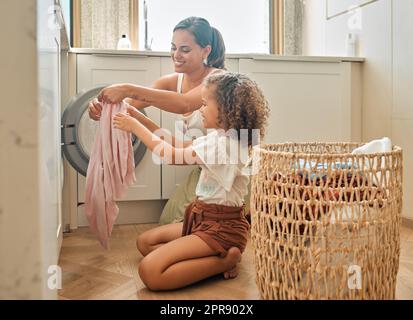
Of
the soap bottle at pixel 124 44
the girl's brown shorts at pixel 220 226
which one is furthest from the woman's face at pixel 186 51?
the soap bottle at pixel 124 44

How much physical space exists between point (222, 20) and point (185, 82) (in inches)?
51.5

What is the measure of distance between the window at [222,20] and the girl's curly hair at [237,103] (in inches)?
60.7

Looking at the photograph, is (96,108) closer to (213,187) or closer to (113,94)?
(113,94)

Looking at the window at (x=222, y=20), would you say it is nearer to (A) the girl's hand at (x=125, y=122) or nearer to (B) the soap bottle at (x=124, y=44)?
(B) the soap bottle at (x=124, y=44)

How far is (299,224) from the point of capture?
1051 millimetres

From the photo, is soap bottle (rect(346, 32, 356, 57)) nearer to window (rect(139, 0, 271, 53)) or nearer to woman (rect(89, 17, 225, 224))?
window (rect(139, 0, 271, 53))

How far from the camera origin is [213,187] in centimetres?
143

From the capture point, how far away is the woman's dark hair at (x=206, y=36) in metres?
1.80

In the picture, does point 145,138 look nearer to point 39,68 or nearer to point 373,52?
point 39,68

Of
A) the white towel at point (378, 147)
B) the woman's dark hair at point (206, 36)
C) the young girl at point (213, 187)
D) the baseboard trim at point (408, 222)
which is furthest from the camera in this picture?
the baseboard trim at point (408, 222)

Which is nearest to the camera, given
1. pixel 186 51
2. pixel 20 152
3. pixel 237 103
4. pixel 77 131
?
pixel 20 152

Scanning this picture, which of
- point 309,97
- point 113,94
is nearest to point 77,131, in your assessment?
point 113,94

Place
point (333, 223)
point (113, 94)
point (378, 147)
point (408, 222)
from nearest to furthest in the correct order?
point (333, 223)
point (378, 147)
point (113, 94)
point (408, 222)

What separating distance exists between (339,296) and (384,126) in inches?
59.1
